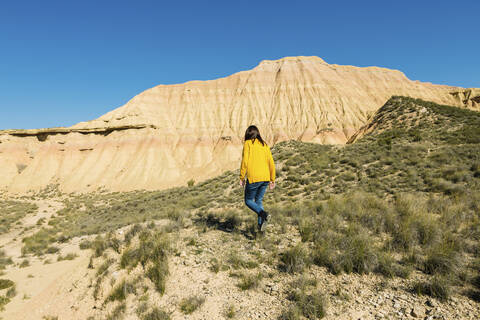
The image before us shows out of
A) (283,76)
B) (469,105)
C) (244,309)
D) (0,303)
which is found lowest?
(0,303)

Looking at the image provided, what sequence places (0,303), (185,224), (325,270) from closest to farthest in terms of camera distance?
(325,270) < (0,303) < (185,224)

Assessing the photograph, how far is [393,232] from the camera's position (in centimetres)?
498

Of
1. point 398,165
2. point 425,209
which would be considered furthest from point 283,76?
point 425,209

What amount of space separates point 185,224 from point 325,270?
Result: 4547 mm

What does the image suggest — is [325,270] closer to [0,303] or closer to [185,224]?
[185,224]

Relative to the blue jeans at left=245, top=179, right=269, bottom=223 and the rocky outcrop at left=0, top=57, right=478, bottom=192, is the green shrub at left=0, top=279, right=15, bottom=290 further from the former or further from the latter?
the rocky outcrop at left=0, top=57, right=478, bottom=192

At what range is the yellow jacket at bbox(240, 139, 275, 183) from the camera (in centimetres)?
521

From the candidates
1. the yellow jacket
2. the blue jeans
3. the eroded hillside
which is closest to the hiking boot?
the blue jeans

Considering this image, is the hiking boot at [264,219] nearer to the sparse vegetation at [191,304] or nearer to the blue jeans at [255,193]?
the blue jeans at [255,193]

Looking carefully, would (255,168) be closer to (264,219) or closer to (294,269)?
(264,219)

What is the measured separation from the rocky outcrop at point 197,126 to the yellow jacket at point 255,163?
134ft

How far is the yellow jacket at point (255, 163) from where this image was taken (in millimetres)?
5211

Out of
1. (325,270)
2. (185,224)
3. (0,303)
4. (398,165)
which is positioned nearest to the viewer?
(325,270)

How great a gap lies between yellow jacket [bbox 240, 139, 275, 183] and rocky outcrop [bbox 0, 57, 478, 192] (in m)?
41.0
